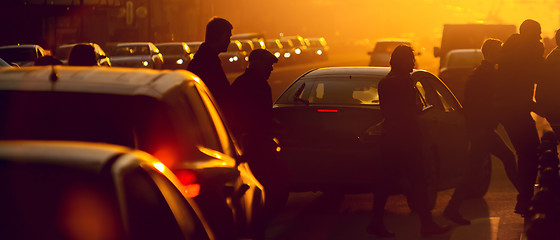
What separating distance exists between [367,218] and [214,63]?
8.51 feet

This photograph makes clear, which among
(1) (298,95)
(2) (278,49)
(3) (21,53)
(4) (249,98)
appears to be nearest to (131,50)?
(3) (21,53)

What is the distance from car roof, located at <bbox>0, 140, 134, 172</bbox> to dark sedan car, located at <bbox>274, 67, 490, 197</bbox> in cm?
627

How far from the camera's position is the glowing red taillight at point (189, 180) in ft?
16.5

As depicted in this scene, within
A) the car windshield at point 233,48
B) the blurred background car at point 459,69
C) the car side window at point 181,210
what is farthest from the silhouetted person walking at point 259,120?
the car windshield at point 233,48

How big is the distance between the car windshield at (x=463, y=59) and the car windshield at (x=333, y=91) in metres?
16.9

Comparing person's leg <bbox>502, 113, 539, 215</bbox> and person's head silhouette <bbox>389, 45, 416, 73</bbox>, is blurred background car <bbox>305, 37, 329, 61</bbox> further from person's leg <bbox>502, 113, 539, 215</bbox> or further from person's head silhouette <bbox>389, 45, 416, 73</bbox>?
person's head silhouette <bbox>389, 45, 416, 73</bbox>

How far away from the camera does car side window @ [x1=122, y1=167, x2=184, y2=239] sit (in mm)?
3607

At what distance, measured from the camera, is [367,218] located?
34.0ft

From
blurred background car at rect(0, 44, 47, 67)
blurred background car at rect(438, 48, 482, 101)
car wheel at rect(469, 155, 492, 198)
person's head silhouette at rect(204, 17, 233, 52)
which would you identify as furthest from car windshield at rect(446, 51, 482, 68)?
person's head silhouette at rect(204, 17, 233, 52)

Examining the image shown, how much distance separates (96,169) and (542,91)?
7748mm

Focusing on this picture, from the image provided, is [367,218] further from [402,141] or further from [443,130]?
[402,141]

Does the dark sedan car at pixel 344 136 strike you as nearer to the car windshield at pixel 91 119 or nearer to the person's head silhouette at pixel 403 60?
the person's head silhouette at pixel 403 60

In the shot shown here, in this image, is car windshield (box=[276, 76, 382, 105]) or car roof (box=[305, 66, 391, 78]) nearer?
car windshield (box=[276, 76, 382, 105])

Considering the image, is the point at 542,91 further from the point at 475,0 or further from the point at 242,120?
the point at 475,0
